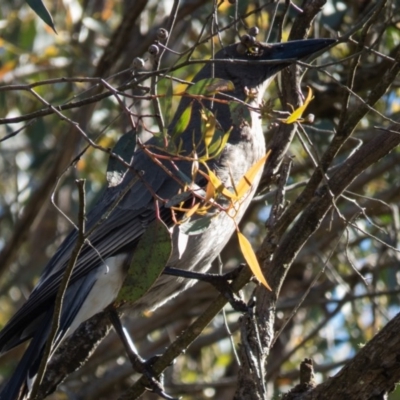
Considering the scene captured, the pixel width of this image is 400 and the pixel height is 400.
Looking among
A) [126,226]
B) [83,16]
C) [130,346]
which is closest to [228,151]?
[126,226]

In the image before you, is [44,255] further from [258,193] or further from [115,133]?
[258,193]

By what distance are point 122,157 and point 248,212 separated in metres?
2.57

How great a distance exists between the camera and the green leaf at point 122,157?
93.2 inches

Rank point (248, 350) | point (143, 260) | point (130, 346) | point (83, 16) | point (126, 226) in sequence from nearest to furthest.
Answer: point (143, 260) → point (248, 350) → point (126, 226) → point (130, 346) → point (83, 16)

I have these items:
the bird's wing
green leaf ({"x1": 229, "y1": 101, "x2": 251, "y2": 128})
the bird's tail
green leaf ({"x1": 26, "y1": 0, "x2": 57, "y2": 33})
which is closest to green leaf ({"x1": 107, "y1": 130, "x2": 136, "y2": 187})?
green leaf ({"x1": 229, "y1": 101, "x2": 251, "y2": 128})

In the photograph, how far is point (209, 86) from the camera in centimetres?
244

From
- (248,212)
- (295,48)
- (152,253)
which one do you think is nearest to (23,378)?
(152,253)

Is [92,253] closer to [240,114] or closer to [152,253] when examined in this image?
[152,253]

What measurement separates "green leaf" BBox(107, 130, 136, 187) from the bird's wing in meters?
0.88

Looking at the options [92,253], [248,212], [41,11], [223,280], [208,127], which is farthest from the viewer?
[248,212]

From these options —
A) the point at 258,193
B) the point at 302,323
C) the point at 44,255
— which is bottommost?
the point at 258,193

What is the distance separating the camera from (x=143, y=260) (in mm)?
2477

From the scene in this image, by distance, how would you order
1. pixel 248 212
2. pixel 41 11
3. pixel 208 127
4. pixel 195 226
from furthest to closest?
pixel 248 212, pixel 41 11, pixel 195 226, pixel 208 127

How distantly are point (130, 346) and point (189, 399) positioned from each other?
5.67ft
